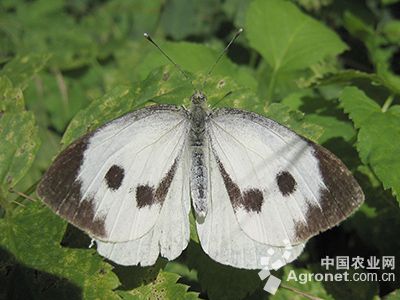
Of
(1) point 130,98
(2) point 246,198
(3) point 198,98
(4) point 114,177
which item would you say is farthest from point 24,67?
(2) point 246,198

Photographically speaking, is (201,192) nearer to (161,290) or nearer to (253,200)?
(253,200)

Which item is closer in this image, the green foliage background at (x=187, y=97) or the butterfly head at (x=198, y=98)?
the green foliage background at (x=187, y=97)

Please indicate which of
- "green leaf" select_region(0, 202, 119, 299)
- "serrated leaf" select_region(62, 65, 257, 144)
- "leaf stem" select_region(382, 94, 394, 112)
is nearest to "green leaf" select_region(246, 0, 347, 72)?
"leaf stem" select_region(382, 94, 394, 112)

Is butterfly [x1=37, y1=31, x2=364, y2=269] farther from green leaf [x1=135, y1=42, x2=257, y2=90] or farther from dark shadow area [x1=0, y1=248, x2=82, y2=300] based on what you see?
green leaf [x1=135, y1=42, x2=257, y2=90]

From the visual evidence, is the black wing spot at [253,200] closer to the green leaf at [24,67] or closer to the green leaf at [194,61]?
the green leaf at [194,61]

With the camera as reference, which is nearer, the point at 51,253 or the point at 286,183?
the point at 286,183

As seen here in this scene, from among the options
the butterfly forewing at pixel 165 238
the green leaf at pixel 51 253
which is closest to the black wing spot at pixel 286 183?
the butterfly forewing at pixel 165 238
